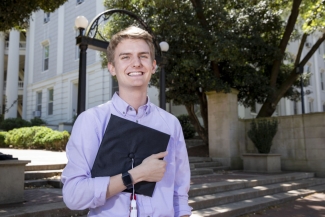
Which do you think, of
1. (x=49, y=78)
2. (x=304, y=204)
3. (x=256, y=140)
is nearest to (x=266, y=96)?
(x=256, y=140)

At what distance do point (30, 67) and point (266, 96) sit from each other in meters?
22.7

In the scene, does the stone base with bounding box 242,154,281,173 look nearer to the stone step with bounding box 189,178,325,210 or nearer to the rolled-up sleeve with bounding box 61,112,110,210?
the stone step with bounding box 189,178,325,210

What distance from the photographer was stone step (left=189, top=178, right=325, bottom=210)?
651 centimetres

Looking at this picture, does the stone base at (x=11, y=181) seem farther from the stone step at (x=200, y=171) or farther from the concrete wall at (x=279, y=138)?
the concrete wall at (x=279, y=138)

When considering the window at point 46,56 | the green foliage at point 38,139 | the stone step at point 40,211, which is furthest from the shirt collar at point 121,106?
the window at point 46,56

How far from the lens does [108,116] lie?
1696 mm

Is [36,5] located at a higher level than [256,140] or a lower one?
higher

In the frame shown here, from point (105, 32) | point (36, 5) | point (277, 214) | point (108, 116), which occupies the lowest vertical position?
point (277, 214)

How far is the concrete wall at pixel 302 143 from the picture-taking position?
11.9 m

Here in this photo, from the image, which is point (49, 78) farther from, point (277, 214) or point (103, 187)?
point (103, 187)

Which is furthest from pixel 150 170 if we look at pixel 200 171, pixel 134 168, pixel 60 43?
pixel 60 43

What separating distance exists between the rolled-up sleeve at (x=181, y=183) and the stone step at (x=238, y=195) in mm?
4566

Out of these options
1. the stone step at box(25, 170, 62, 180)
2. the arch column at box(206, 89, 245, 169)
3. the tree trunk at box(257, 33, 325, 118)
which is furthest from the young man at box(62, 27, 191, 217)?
the tree trunk at box(257, 33, 325, 118)

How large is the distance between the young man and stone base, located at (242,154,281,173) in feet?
34.4
